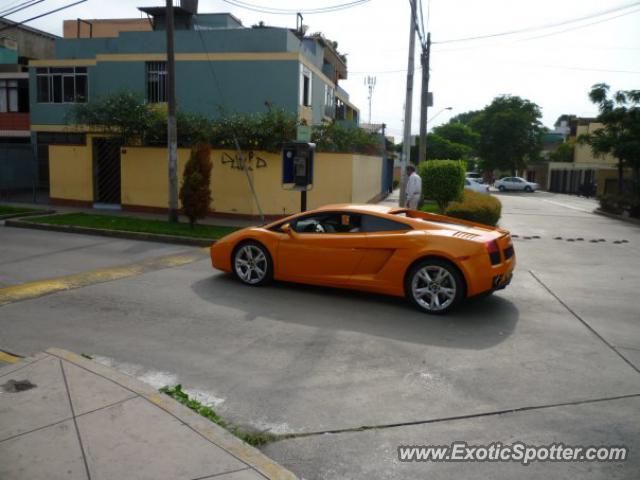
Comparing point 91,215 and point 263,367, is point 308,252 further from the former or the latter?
point 91,215

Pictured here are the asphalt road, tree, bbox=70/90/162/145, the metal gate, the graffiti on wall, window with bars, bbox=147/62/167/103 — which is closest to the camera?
the asphalt road

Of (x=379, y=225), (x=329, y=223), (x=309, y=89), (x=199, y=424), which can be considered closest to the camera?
(x=199, y=424)

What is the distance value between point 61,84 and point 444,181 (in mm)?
19471

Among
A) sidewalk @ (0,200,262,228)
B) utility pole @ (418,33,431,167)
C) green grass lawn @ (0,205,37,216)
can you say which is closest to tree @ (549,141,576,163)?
utility pole @ (418,33,431,167)

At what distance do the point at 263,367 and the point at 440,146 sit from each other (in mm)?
54726

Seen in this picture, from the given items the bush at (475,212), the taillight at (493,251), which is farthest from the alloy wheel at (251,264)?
the bush at (475,212)

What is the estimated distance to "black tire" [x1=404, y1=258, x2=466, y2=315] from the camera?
700 centimetres

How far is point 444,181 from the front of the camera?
17.9 m

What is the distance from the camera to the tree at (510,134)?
5638 centimetres

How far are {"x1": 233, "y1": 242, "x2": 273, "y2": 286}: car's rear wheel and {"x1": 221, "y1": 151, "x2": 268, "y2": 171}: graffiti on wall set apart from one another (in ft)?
24.6

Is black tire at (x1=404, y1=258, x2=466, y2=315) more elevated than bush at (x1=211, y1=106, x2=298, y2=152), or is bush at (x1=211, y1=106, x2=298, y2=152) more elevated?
bush at (x1=211, y1=106, x2=298, y2=152)

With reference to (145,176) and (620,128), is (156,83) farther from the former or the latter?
(620,128)

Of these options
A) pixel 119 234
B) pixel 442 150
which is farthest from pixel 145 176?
pixel 442 150

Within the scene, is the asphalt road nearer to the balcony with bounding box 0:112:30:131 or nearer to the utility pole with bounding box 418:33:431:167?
the utility pole with bounding box 418:33:431:167
